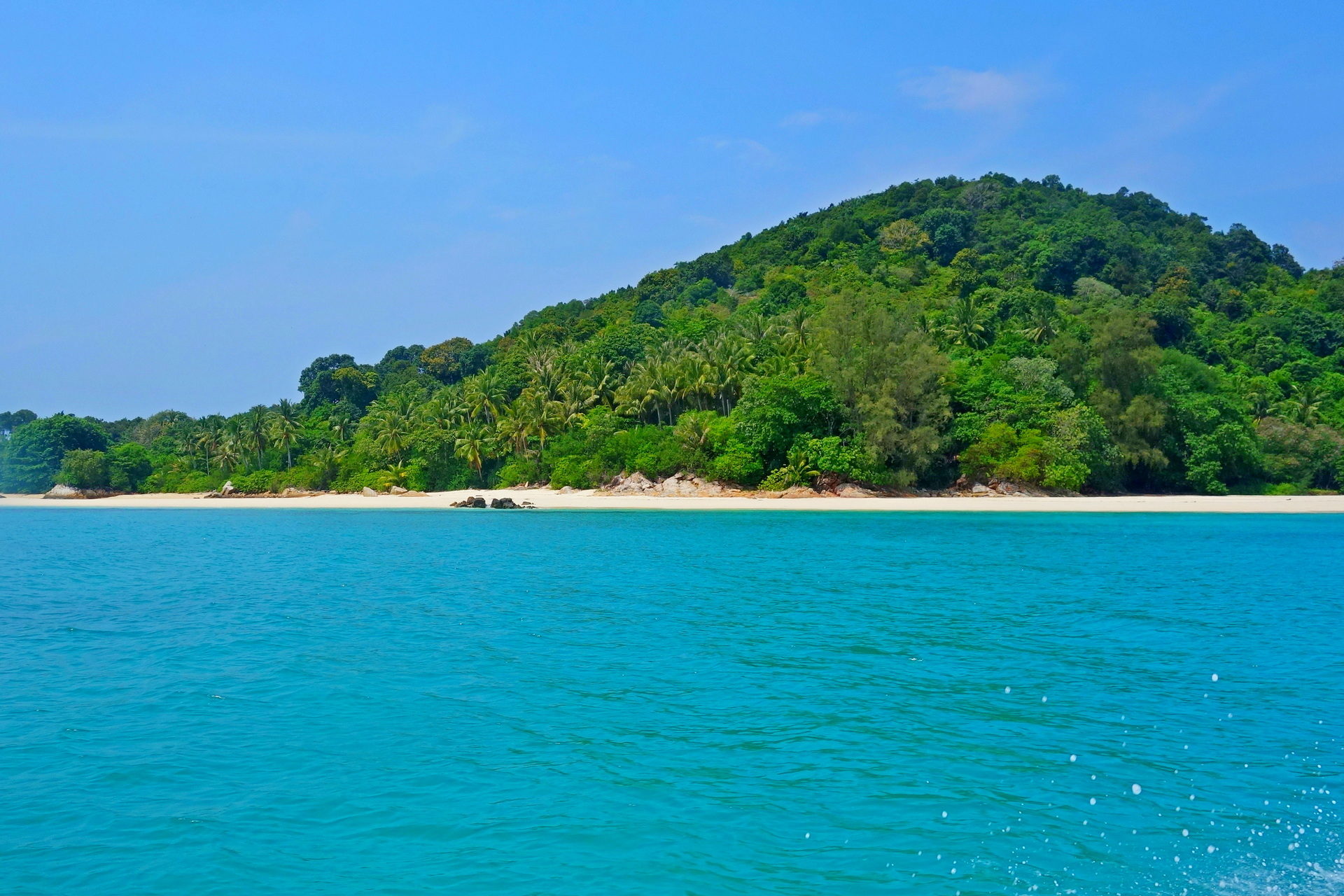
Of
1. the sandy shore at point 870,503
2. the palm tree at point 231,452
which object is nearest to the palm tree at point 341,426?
the palm tree at point 231,452

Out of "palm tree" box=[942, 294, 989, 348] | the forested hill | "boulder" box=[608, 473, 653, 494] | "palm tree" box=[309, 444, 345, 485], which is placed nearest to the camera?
the forested hill

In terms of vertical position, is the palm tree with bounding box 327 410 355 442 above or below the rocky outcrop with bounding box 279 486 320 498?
above

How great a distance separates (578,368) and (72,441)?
56.2 metres

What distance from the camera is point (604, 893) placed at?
6.70 metres

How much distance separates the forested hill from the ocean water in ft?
109

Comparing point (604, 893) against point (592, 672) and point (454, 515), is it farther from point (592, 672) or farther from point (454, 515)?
point (454, 515)

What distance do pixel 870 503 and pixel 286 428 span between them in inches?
2190

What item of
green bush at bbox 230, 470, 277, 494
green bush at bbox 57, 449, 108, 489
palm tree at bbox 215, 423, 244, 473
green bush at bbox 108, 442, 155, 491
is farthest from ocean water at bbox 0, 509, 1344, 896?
green bush at bbox 108, 442, 155, 491

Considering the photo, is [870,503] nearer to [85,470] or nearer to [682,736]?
[682,736]

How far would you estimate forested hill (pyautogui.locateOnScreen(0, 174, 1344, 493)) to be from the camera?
54656mm

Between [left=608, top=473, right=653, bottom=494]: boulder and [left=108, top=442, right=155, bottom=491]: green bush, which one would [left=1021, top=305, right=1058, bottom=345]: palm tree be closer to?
[left=608, top=473, right=653, bottom=494]: boulder

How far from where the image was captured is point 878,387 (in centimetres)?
5531

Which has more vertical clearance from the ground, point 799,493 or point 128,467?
point 128,467

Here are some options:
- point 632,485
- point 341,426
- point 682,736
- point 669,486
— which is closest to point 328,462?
point 341,426
